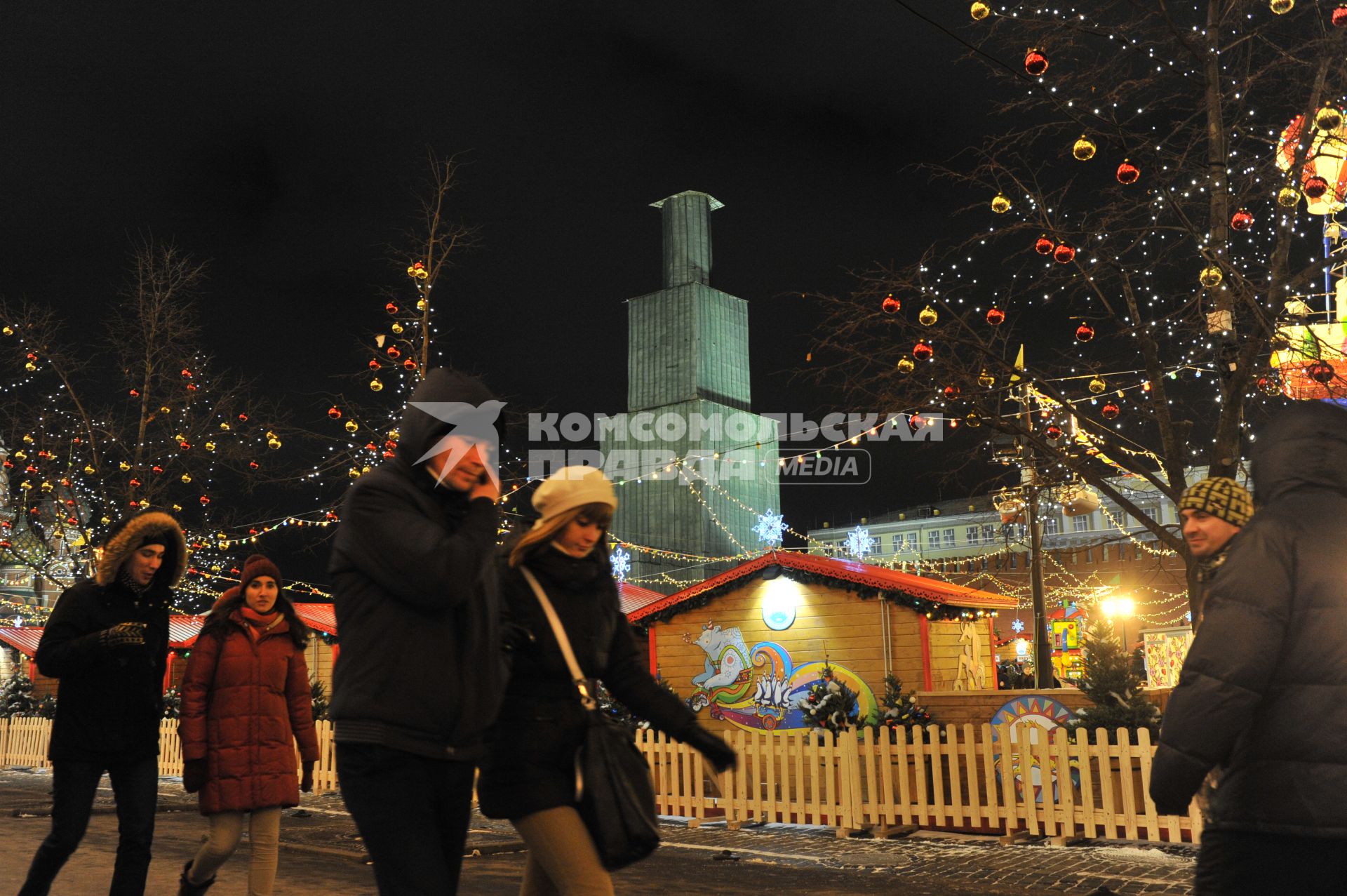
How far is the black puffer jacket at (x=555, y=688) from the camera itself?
10.3 ft

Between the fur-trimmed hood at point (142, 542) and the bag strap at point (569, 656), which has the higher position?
the fur-trimmed hood at point (142, 542)

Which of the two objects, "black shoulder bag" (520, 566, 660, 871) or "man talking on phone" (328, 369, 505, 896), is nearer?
"man talking on phone" (328, 369, 505, 896)

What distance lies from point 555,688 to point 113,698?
101 inches

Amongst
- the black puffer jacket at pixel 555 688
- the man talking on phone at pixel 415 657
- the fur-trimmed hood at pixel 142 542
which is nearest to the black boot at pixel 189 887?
the fur-trimmed hood at pixel 142 542

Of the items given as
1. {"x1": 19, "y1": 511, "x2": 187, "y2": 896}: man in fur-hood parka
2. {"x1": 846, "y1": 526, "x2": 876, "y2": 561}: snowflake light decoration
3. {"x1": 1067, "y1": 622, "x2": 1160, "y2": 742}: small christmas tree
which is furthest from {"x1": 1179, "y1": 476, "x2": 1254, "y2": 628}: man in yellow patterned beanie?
{"x1": 846, "y1": 526, "x2": 876, "y2": 561}: snowflake light decoration

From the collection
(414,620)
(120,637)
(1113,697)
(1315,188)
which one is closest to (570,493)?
(414,620)

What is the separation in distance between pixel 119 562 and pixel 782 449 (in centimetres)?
1982

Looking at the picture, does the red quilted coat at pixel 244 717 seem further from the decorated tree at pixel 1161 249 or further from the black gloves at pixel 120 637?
the decorated tree at pixel 1161 249

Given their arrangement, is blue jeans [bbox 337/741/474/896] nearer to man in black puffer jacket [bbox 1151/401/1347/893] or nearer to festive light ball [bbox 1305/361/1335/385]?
man in black puffer jacket [bbox 1151/401/1347/893]

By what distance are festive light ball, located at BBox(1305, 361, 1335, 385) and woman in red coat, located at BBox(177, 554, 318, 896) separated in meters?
7.31

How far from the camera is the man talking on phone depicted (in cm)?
279

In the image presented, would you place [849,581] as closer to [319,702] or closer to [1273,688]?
[319,702]

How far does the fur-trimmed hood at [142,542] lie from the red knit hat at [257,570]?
Result: 367 millimetres

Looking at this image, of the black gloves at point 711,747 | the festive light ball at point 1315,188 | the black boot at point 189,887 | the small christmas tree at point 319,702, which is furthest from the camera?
the small christmas tree at point 319,702
